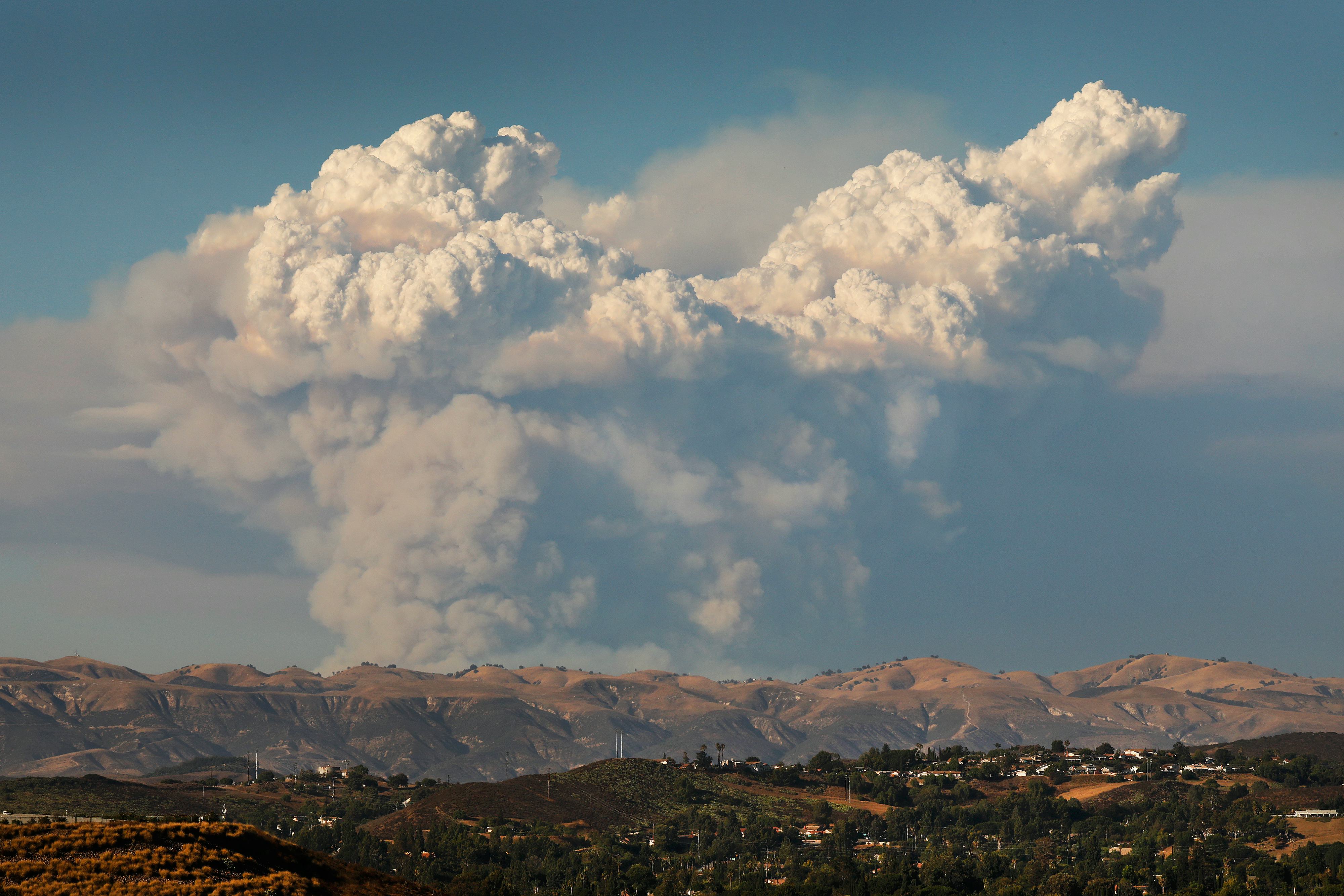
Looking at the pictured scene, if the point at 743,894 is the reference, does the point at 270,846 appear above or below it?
above

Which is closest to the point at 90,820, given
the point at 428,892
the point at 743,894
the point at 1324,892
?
the point at 428,892

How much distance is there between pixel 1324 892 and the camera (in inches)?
7776

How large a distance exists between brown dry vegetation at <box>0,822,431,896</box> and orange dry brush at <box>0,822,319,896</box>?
69 mm

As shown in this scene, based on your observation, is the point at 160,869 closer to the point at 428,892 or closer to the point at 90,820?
the point at 90,820

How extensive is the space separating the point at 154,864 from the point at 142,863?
87cm

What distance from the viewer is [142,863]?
9906 cm

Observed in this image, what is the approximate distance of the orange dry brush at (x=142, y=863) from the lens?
94.1 metres

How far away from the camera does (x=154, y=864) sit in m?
99.1

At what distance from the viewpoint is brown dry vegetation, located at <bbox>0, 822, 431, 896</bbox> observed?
309 feet

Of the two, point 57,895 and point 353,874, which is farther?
point 353,874

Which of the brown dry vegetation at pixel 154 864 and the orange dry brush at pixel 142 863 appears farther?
the brown dry vegetation at pixel 154 864

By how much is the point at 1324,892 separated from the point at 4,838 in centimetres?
17609

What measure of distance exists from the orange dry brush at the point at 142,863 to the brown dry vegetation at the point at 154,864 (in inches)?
2.7

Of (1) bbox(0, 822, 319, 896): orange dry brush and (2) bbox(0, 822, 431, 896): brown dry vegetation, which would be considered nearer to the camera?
(1) bbox(0, 822, 319, 896): orange dry brush
